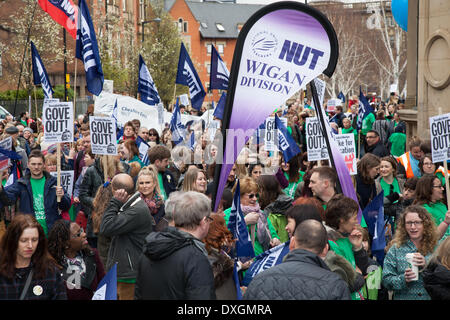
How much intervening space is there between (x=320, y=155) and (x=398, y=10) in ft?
44.8

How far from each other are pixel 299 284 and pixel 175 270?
2.64 feet

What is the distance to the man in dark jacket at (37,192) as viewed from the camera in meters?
8.79

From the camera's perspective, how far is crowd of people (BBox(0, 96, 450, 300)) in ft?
15.0

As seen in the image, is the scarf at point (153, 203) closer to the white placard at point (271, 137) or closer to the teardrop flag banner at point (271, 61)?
the teardrop flag banner at point (271, 61)

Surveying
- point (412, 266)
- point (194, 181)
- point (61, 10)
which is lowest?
point (412, 266)

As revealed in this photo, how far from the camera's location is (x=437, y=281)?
5.40m

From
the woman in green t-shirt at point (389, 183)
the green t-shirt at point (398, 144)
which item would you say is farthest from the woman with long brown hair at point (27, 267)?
the green t-shirt at point (398, 144)

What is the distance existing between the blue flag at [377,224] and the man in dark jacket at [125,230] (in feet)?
7.53

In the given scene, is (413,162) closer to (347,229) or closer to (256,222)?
(256,222)

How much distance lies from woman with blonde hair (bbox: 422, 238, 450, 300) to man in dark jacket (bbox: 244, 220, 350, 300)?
1.30 m

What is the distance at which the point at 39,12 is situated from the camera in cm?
4131

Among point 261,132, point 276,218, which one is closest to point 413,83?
point 261,132

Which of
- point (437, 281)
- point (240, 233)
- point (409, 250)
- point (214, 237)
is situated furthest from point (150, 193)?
point (437, 281)
